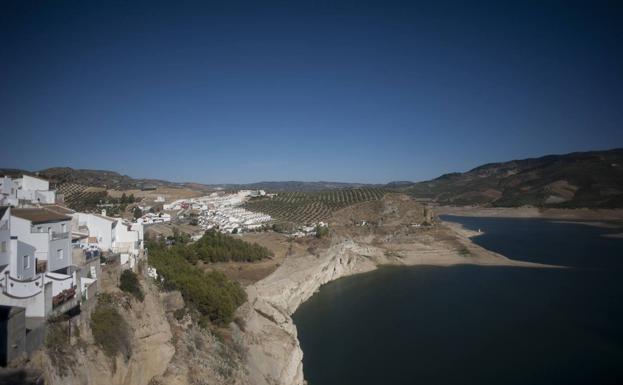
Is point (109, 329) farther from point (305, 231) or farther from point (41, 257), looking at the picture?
point (305, 231)

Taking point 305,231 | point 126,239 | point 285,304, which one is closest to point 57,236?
point 126,239

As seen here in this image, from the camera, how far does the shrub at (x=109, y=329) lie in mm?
8969

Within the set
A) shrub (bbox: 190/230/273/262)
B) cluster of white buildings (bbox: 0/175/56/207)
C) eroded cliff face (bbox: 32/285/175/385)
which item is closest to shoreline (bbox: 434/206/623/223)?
shrub (bbox: 190/230/273/262)

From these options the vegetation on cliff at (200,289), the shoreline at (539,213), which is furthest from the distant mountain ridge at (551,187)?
the vegetation on cliff at (200,289)

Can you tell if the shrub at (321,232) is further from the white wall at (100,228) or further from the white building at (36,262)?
the white building at (36,262)

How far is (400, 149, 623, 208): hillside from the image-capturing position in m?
98.6

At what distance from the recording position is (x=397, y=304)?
Answer: 1174 inches

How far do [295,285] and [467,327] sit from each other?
11924mm

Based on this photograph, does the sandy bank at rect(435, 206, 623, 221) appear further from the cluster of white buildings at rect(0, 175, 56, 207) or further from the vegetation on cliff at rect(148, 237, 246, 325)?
the cluster of white buildings at rect(0, 175, 56, 207)

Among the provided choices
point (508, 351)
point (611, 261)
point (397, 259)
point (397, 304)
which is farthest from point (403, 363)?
point (611, 261)

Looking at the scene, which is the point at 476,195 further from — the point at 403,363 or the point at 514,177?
the point at 403,363

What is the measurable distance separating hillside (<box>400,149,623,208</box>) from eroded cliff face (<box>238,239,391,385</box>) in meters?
76.7

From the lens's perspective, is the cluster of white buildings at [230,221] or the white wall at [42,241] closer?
the white wall at [42,241]

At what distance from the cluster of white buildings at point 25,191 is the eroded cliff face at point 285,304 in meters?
9.12
